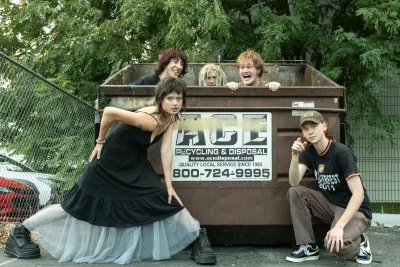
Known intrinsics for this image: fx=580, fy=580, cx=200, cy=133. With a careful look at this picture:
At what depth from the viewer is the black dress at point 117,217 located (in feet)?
14.0

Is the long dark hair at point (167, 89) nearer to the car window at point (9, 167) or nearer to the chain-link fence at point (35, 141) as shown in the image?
the chain-link fence at point (35, 141)

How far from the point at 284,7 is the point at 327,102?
3.87m

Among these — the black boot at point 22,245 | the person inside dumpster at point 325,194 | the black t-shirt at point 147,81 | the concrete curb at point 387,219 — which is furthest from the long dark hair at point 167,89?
the concrete curb at point 387,219

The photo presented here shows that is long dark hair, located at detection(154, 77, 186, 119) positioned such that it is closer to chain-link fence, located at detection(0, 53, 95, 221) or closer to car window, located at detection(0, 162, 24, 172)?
chain-link fence, located at detection(0, 53, 95, 221)

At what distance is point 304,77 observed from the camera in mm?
6992

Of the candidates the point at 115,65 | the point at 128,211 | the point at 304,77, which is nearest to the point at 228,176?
the point at 128,211

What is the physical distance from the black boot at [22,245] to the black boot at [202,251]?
121 cm

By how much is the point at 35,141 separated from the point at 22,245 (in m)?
1.22

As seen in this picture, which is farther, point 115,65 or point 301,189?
point 115,65

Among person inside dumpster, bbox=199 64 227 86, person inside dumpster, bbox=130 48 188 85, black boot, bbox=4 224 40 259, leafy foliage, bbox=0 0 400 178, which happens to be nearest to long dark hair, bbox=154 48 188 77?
person inside dumpster, bbox=130 48 188 85

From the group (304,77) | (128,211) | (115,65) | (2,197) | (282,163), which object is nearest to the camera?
(128,211)

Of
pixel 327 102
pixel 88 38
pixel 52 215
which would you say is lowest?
pixel 52 215

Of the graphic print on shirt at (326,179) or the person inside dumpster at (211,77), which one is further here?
the person inside dumpster at (211,77)

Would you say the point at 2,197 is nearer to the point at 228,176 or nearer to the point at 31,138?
the point at 31,138
